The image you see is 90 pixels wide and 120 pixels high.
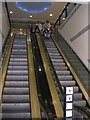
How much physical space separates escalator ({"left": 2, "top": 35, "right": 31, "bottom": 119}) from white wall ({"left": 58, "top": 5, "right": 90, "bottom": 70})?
2.16 meters

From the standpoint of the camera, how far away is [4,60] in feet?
32.4

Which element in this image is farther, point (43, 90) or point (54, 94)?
point (43, 90)

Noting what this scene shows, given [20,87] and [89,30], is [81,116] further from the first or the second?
[89,30]

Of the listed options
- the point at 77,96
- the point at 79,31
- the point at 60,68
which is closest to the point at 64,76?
the point at 60,68

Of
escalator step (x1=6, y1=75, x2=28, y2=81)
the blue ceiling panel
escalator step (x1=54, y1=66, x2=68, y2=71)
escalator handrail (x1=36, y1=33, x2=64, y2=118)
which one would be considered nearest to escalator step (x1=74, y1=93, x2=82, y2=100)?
escalator handrail (x1=36, y1=33, x2=64, y2=118)

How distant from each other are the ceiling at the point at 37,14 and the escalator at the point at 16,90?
312 inches

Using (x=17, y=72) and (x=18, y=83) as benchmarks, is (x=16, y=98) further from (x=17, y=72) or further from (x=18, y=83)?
(x=17, y=72)

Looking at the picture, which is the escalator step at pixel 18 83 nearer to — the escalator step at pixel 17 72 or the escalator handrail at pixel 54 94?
the escalator handrail at pixel 54 94

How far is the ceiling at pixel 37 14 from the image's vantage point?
59.9ft

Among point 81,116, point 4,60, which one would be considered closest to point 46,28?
point 4,60

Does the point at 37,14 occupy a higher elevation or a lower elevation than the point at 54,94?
higher

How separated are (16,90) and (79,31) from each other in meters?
4.09

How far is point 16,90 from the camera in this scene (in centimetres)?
775

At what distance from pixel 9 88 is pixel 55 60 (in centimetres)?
370
